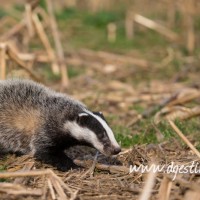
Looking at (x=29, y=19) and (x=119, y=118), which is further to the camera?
(x=29, y=19)

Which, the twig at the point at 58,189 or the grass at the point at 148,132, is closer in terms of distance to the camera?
the twig at the point at 58,189

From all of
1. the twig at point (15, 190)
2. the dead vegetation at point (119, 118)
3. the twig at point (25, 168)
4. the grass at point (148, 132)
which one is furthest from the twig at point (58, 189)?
the grass at point (148, 132)

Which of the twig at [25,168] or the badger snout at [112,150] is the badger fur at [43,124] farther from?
Result: the twig at [25,168]

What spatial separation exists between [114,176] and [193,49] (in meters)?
8.87

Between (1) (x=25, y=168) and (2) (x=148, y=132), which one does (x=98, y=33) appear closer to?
(2) (x=148, y=132)

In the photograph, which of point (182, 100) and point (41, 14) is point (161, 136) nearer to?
point (182, 100)

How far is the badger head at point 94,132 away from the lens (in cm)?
573

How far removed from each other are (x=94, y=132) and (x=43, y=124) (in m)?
0.69

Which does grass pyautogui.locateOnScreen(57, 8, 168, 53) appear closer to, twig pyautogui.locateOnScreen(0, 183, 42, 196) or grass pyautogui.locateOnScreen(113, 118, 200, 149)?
grass pyautogui.locateOnScreen(113, 118, 200, 149)

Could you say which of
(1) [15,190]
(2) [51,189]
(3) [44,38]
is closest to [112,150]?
(2) [51,189]

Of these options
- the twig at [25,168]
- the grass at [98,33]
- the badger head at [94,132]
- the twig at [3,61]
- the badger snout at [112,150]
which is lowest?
the twig at [25,168]

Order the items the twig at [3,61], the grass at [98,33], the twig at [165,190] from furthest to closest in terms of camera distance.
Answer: the grass at [98,33] < the twig at [3,61] < the twig at [165,190]

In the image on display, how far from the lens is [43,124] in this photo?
621 centimetres

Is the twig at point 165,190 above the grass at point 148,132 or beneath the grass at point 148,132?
beneath
